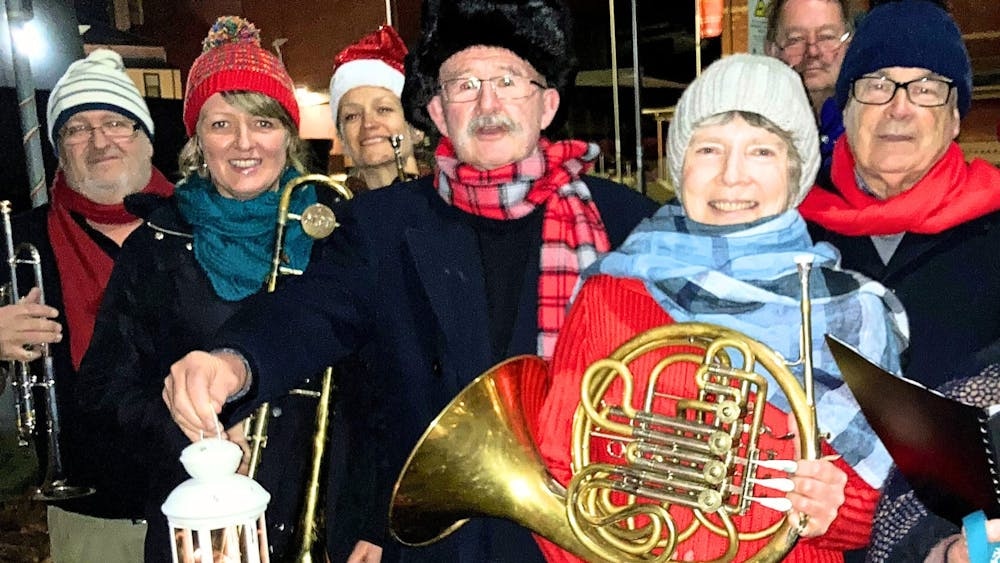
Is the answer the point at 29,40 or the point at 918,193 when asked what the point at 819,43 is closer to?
the point at 918,193

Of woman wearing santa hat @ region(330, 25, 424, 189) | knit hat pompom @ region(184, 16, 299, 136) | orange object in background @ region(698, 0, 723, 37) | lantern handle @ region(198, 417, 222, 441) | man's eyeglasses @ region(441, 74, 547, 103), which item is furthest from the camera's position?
orange object in background @ region(698, 0, 723, 37)

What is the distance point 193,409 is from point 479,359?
556 mm

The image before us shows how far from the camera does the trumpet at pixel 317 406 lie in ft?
6.61

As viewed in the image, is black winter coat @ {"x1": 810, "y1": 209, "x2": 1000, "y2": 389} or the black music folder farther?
black winter coat @ {"x1": 810, "y1": 209, "x2": 1000, "y2": 389}

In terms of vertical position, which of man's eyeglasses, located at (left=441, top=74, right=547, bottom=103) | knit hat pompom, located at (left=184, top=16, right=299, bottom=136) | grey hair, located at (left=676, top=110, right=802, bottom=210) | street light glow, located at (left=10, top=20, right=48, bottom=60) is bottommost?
grey hair, located at (left=676, top=110, right=802, bottom=210)

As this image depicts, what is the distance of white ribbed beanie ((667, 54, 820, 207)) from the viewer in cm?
165

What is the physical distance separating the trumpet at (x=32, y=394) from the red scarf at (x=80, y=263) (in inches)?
2.7

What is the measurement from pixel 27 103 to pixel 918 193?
4.01m

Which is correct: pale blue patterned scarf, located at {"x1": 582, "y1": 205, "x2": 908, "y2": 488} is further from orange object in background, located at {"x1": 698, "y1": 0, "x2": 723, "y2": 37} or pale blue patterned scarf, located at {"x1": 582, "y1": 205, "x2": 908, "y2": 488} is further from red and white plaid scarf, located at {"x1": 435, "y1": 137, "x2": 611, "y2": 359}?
orange object in background, located at {"x1": 698, "y1": 0, "x2": 723, "y2": 37}

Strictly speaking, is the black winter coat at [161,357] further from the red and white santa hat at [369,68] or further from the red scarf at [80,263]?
the red and white santa hat at [369,68]

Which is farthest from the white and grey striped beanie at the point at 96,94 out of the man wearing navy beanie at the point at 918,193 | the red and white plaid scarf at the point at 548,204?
the man wearing navy beanie at the point at 918,193

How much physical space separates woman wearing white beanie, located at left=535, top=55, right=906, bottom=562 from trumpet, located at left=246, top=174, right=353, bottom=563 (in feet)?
1.95

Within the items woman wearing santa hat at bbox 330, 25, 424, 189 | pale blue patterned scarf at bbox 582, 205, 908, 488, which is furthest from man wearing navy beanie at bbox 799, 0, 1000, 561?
woman wearing santa hat at bbox 330, 25, 424, 189

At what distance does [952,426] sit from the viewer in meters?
1.18
